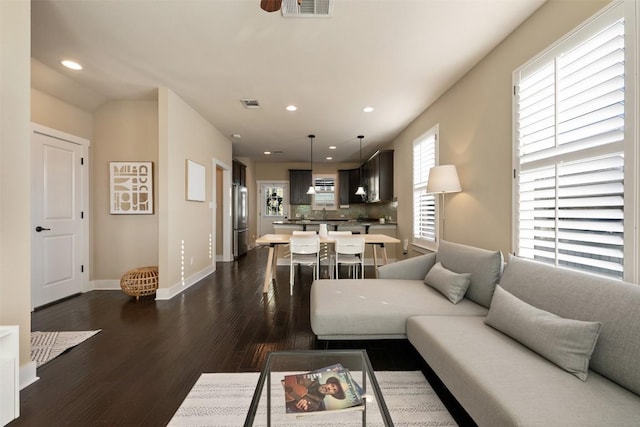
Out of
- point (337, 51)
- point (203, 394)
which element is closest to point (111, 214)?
point (203, 394)

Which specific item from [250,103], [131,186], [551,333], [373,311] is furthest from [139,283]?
[551,333]

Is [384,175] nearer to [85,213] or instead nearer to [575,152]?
[575,152]

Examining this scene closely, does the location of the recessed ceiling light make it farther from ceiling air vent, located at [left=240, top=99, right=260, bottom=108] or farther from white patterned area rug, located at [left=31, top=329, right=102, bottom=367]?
white patterned area rug, located at [left=31, top=329, right=102, bottom=367]

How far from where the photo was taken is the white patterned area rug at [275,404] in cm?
141

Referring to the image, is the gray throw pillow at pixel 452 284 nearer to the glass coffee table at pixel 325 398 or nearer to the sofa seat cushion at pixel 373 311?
the sofa seat cushion at pixel 373 311

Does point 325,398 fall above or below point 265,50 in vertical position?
below

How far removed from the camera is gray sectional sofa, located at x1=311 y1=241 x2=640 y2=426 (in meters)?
1.07

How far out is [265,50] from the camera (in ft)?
8.52

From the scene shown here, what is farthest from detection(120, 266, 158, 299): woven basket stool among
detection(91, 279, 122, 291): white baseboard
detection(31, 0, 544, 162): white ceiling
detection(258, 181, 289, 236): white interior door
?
detection(258, 181, 289, 236): white interior door

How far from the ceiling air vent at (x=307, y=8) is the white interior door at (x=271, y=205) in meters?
6.61

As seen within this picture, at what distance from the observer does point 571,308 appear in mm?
1419

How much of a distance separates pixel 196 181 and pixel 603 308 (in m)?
4.63

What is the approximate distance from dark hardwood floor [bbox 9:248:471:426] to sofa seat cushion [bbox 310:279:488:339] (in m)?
0.29

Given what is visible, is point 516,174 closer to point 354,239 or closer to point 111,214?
point 354,239
